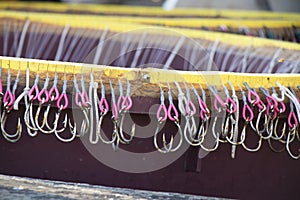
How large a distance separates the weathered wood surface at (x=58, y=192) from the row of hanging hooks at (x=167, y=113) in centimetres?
10

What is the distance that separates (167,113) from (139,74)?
3.6 inches

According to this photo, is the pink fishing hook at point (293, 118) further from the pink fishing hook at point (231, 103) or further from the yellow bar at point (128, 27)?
the yellow bar at point (128, 27)

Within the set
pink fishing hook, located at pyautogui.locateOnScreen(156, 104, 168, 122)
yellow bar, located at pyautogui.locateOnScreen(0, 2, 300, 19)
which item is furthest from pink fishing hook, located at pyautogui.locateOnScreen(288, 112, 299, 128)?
yellow bar, located at pyautogui.locateOnScreen(0, 2, 300, 19)

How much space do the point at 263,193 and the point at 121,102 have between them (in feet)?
1.01

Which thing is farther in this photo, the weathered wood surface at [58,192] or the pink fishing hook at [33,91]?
the pink fishing hook at [33,91]

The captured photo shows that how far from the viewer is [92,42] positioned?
5.82 feet

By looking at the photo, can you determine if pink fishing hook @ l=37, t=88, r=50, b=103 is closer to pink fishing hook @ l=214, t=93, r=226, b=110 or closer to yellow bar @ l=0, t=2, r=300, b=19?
pink fishing hook @ l=214, t=93, r=226, b=110

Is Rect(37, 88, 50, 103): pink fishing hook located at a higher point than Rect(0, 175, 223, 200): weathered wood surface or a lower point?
higher

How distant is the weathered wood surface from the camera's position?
84cm

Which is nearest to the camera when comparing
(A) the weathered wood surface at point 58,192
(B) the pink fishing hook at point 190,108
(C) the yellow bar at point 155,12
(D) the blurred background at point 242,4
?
(A) the weathered wood surface at point 58,192

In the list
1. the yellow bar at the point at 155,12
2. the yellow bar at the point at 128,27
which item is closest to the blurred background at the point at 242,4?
the yellow bar at the point at 155,12

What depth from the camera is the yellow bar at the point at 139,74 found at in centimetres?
101

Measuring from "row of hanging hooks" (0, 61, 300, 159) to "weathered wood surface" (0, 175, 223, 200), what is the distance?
100 millimetres

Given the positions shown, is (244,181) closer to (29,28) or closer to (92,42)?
(92,42)
